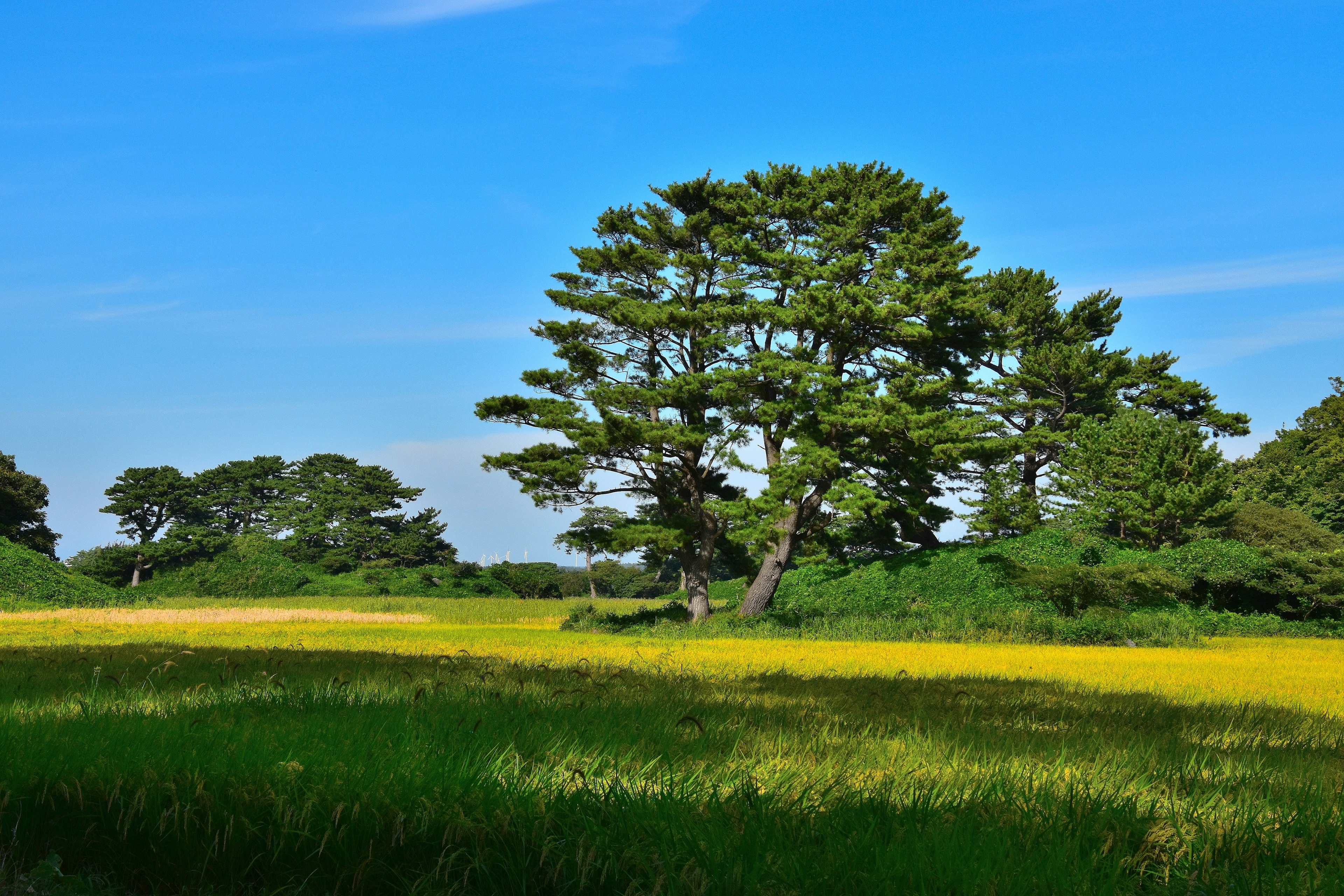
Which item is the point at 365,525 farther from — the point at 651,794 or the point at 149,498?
the point at 651,794

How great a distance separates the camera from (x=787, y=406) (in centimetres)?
2427

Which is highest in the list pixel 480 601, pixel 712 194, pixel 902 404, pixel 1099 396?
pixel 712 194

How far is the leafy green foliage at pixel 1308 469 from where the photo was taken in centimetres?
4038

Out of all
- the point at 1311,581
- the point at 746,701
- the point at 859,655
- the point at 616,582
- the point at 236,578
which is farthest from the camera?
the point at 616,582

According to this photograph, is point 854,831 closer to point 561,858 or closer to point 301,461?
point 561,858

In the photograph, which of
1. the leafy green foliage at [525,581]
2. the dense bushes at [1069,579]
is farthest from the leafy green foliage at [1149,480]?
the leafy green foliage at [525,581]

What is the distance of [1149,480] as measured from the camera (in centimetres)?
3266

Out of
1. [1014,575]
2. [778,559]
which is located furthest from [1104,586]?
[778,559]

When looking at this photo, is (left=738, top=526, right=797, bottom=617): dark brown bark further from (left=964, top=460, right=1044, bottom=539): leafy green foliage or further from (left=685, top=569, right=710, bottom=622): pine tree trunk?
(left=964, top=460, right=1044, bottom=539): leafy green foliage

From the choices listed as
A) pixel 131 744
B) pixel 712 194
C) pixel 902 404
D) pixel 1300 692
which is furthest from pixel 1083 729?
pixel 712 194

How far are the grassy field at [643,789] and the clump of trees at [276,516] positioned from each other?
59.2m

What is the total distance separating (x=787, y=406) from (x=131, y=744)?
21.3 m

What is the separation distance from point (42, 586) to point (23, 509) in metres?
25.5

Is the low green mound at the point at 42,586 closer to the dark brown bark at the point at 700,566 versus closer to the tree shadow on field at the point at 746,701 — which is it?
the dark brown bark at the point at 700,566
